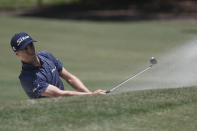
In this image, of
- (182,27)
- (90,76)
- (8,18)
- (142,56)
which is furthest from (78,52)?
(8,18)

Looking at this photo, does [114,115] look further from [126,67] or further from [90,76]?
[126,67]

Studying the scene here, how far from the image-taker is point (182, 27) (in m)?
25.8

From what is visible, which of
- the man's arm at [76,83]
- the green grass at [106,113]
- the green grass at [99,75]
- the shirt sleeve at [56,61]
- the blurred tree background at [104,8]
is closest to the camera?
the green grass at [106,113]

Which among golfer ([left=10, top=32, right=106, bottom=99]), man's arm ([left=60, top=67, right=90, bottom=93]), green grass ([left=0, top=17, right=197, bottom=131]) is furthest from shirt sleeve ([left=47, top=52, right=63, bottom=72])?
green grass ([left=0, top=17, right=197, bottom=131])

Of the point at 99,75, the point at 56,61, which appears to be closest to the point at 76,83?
the point at 56,61

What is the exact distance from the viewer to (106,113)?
5.31 metres

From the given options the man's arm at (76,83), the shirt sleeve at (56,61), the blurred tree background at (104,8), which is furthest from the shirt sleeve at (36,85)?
the blurred tree background at (104,8)

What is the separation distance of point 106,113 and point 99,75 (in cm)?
860

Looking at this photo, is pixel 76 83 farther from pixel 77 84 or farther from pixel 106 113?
pixel 106 113

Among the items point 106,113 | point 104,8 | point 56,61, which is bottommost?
point 106,113

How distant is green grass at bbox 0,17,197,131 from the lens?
17.0 ft

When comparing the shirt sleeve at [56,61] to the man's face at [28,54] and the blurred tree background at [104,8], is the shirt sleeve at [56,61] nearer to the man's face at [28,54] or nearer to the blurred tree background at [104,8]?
the man's face at [28,54]

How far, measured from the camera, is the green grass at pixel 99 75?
5184mm

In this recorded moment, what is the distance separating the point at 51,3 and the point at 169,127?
3405 cm
